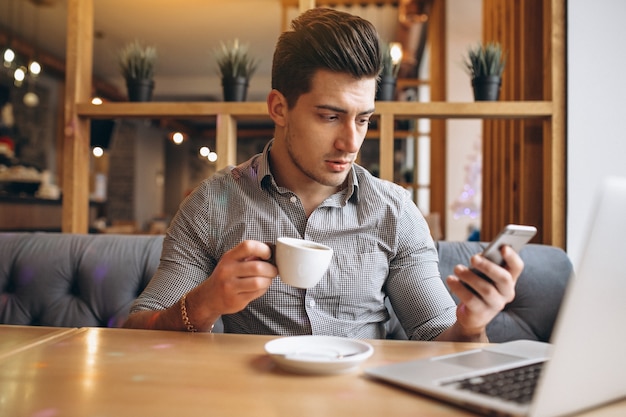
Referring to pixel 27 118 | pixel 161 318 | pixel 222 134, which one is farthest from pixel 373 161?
pixel 161 318

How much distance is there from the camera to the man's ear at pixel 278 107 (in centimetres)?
149

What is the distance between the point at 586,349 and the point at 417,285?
0.81m

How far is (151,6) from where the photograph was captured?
623cm

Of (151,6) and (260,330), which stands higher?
(151,6)

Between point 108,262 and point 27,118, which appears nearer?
point 108,262

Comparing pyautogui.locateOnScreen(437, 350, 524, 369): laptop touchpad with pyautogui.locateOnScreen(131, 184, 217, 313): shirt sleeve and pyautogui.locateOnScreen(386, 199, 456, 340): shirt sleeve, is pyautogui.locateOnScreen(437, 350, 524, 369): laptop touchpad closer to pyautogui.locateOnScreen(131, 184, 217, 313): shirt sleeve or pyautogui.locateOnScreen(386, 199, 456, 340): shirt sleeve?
pyautogui.locateOnScreen(386, 199, 456, 340): shirt sleeve

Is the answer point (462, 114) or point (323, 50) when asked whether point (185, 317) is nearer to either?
point (323, 50)

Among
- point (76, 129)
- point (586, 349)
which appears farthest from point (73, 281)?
point (586, 349)

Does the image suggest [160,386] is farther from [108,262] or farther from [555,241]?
[555,241]

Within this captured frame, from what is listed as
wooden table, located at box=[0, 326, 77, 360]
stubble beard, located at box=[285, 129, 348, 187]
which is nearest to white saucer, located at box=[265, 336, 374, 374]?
wooden table, located at box=[0, 326, 77, 360]

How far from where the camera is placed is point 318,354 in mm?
842

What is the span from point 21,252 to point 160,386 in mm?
1299

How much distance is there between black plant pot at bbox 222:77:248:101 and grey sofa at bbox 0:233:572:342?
27.3 inches

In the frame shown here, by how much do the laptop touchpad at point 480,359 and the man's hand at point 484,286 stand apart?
100mm
